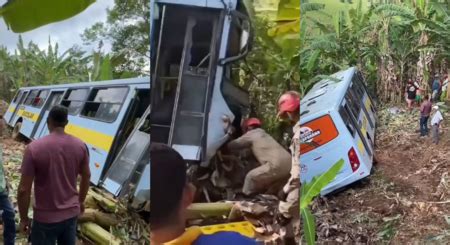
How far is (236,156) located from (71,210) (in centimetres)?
30

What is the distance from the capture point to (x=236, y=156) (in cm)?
86

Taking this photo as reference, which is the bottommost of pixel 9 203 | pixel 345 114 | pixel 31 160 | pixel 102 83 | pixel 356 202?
pixel 356 202

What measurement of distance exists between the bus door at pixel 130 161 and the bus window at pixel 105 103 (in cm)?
5

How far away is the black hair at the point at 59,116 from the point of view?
2.86 feet

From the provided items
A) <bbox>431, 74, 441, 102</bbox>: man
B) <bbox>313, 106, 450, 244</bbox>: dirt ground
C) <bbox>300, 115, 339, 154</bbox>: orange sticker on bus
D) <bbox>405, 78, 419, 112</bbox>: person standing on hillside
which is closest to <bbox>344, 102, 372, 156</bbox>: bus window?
<bbox>300, 115, 339, 154</bbox>: orange sticker on bus

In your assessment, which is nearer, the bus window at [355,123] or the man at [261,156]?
the man at [261,156]

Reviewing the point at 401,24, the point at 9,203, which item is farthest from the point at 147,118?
the point at 401,24

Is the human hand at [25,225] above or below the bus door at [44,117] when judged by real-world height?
below

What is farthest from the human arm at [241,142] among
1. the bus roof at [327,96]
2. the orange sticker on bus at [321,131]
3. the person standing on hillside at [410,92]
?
the person standing on hillside at [410,92]

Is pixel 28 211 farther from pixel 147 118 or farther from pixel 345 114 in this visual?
pixel 345 114

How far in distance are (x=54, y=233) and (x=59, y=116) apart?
206 millimetres

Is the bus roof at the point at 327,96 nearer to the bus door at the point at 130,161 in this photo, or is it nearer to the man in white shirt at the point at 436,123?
the man in white shirt at the point at 436,123

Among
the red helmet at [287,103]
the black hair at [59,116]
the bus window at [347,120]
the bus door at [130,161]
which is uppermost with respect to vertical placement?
the red helmet at [287,103]

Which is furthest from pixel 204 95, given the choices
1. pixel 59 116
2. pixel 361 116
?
pixel 361 116
